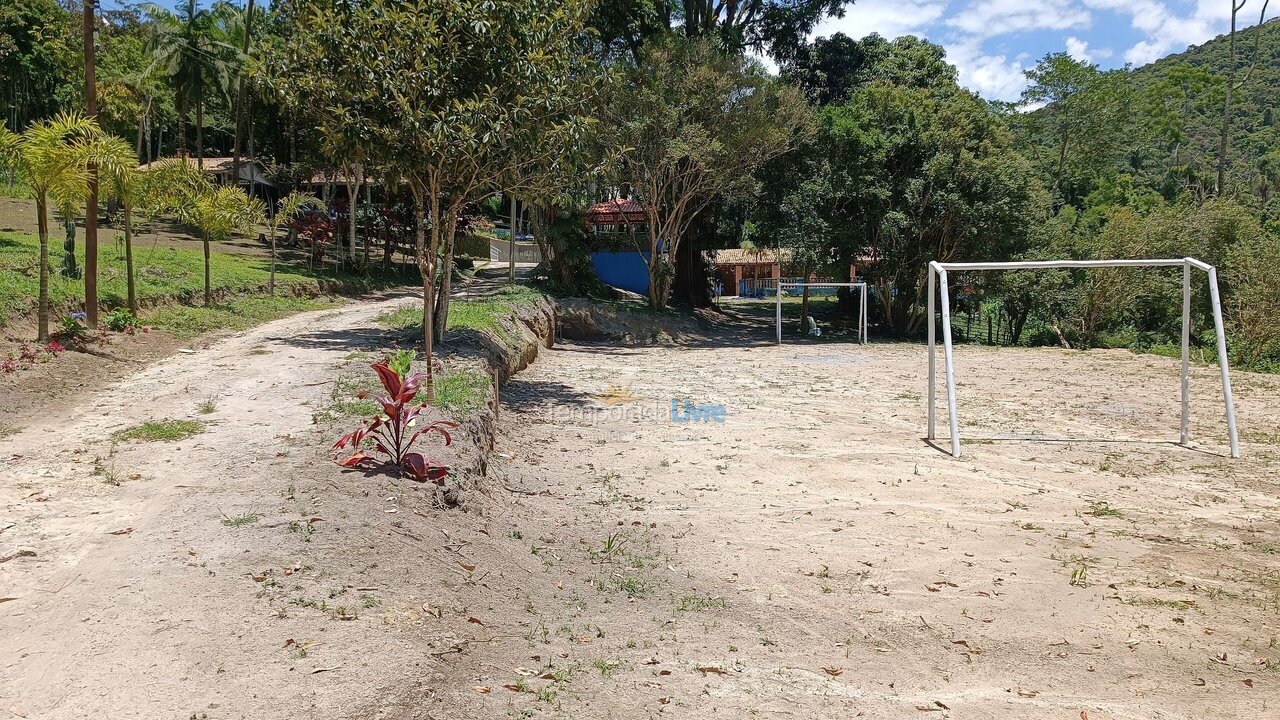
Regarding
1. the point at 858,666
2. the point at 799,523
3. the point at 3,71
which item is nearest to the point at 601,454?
the point at 799,523

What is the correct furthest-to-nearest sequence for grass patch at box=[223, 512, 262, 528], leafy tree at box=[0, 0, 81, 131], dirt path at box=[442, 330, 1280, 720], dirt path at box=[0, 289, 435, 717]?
leafy tree at box=[0, 0, 81, 131] < grass patch at box=[223, 512, 262, 528] < dirt path at box=[442, 330, 1280, 720] < dirt path at box=[0, 289, 435, 717]

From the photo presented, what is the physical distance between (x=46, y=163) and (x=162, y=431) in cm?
592

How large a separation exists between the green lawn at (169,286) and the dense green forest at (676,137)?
102 inches

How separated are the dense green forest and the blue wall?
352cm

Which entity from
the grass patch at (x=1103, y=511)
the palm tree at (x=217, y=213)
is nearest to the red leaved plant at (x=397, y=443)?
the grass patch at (x=1103, y=511)

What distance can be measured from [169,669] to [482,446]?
15.2 ft

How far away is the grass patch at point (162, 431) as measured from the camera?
7.59m

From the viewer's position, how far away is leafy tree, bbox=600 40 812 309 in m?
22.7

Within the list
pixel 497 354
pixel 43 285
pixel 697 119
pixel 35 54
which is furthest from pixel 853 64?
pixel 35 54

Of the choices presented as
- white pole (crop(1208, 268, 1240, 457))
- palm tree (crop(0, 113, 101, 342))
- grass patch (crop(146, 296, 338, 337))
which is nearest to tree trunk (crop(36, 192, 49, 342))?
palm tree (crop(0, 113, 101, 342))

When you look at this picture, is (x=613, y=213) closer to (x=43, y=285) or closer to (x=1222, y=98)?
(x=43, y=285)

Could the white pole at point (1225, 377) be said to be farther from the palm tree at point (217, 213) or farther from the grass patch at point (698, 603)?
the palm tree at point (217, 213)

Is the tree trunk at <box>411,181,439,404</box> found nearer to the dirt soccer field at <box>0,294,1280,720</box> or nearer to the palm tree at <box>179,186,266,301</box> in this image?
the dirt soccer field at <box>0,294,1280,720</box>

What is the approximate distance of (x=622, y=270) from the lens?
35031mm
